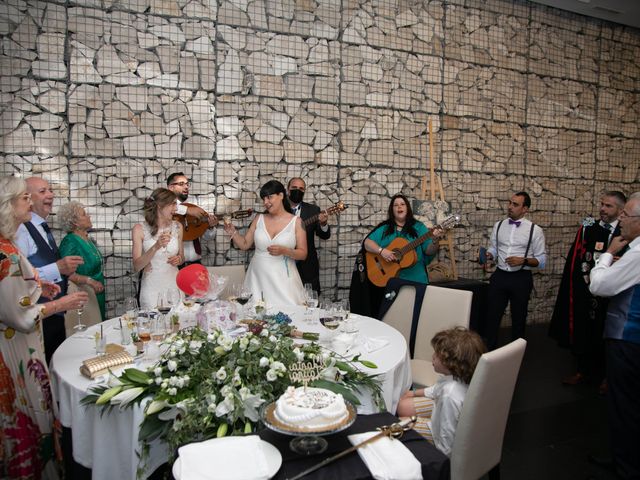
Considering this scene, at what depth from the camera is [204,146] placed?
5.25 meters

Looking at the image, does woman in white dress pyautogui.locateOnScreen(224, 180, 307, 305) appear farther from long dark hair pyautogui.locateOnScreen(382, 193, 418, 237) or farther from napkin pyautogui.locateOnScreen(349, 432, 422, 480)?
napkin pyautogui.locateOnScreen(349, 432, 422, 480)

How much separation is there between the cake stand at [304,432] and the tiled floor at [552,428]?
6.43 ft

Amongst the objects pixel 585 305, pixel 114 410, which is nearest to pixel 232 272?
pixel 114 410

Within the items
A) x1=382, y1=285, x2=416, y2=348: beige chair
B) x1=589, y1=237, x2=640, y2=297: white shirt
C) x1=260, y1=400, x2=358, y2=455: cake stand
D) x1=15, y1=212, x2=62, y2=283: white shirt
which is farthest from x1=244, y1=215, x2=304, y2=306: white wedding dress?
x1=260, y1=400, x2=358, y2=455: cake stand

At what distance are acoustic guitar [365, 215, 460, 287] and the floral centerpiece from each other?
276cm

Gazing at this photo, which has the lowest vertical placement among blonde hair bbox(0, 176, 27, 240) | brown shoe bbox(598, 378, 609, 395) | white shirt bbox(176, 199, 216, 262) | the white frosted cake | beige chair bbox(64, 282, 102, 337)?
brown shoe bbox(598, 378, 609, 395)

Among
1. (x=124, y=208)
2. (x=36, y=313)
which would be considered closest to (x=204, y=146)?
(x=124, y=208)

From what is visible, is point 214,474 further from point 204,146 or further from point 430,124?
point 430,124

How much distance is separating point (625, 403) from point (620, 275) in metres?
0.79

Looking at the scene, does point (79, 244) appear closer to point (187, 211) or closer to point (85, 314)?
Answer: point (85, 314)

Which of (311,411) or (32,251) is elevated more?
(32,251)

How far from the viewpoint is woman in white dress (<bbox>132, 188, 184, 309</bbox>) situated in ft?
13.0

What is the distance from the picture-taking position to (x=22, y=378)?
243 centimetres

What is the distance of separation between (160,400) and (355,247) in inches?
169
